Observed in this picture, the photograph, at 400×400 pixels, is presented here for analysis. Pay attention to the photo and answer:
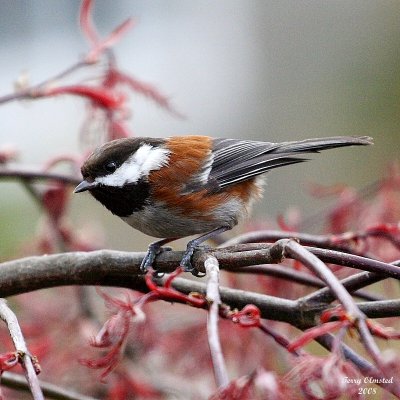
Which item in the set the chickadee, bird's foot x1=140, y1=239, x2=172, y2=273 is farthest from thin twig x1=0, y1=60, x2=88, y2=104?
bird's foot x1=140, y1=239, x2=172, y2=273

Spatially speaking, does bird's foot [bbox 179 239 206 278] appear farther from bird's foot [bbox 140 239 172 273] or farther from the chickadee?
the chickadee

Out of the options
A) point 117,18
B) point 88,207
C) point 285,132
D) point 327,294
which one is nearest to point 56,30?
point 117,18

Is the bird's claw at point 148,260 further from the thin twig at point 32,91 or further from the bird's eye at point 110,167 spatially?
the thin twig at point 32,91

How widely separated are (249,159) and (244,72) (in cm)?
820

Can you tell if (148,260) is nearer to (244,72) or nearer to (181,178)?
(181,178)

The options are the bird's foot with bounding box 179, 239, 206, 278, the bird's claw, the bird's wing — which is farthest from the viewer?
the bird's wing

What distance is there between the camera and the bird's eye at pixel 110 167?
258 cm

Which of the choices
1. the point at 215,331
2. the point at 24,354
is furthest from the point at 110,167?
the point at 215,331

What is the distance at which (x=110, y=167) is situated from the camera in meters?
2.59

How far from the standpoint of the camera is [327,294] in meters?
1.83

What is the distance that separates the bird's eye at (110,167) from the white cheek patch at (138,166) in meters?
0.01

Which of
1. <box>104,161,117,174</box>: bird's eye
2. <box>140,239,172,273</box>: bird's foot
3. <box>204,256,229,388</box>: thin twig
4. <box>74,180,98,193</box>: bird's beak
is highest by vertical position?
<box>204,256,229,388</box>: thin twig

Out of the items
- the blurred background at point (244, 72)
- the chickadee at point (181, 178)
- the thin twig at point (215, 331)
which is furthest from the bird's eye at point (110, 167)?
the blurred background at point (244, 72)

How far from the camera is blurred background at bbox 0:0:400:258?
27.5 ft
